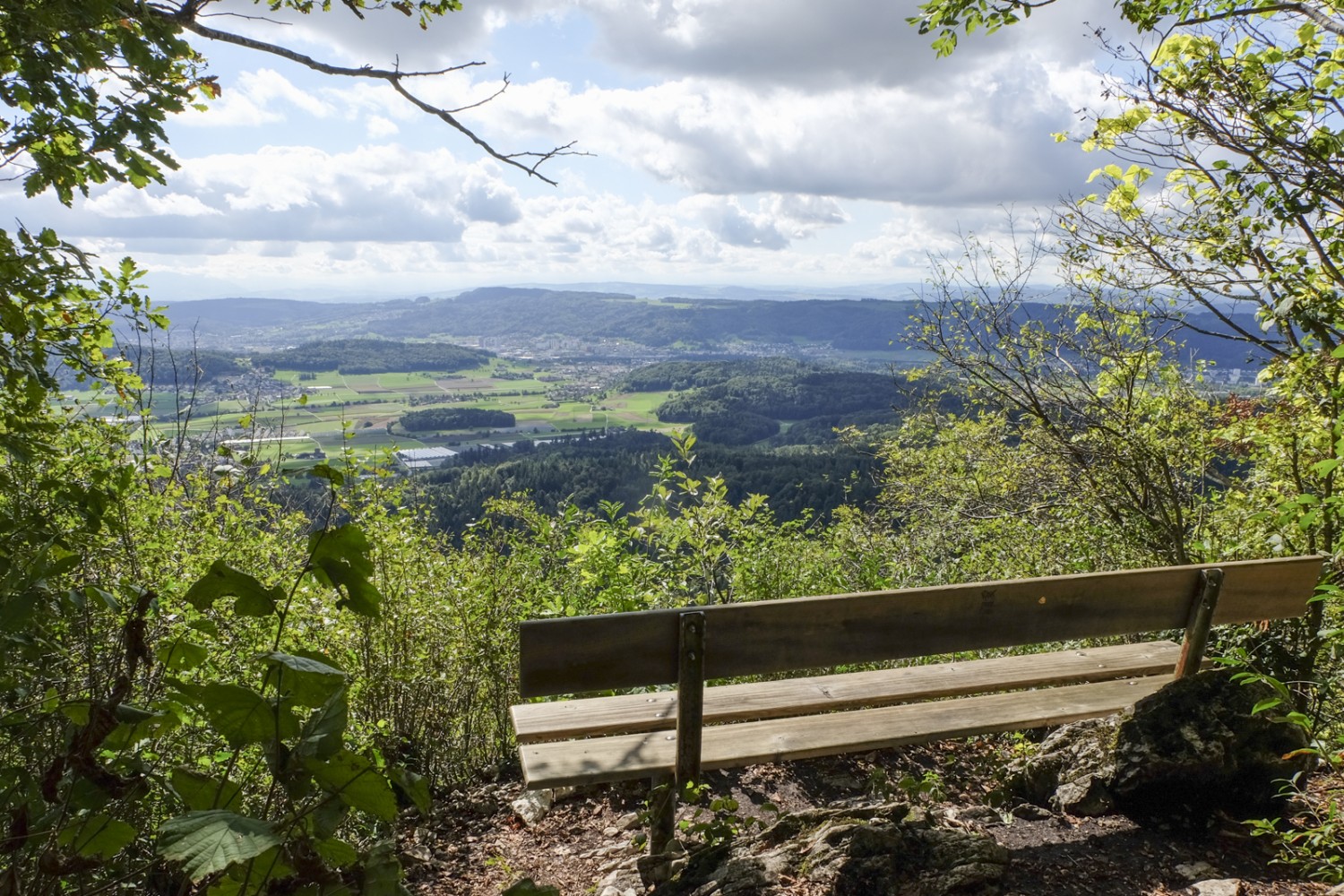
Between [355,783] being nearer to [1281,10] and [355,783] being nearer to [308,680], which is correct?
[308,680]

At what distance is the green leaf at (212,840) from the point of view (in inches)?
30.2

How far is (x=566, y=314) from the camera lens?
181750 millimetres

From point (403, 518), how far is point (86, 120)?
266 centimetres

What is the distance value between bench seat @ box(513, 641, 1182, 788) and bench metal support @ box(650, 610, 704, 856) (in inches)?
3.3

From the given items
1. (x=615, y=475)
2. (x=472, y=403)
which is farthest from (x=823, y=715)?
(x=472, y=403)

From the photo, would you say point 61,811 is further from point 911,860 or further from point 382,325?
point 382,325

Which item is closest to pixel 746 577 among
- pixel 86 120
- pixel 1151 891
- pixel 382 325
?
A: pixel 1151 891

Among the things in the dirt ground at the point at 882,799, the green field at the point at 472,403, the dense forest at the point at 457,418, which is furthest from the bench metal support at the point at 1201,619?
the dense forest at the point at 457,418

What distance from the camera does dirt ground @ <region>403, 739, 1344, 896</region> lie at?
2.72 meters

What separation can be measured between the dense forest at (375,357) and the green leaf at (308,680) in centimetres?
6145

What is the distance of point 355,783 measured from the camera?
986 mm

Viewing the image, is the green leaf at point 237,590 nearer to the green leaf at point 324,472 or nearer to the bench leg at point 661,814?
the green leaf at point 324,472

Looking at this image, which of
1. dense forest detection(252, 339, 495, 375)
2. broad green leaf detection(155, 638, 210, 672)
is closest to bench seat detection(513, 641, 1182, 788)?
broad green leaf detection(155, 638, 210, 672)

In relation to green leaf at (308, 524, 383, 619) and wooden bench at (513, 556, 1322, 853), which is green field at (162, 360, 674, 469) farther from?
green leaf at (308, 524, 383, 619)
